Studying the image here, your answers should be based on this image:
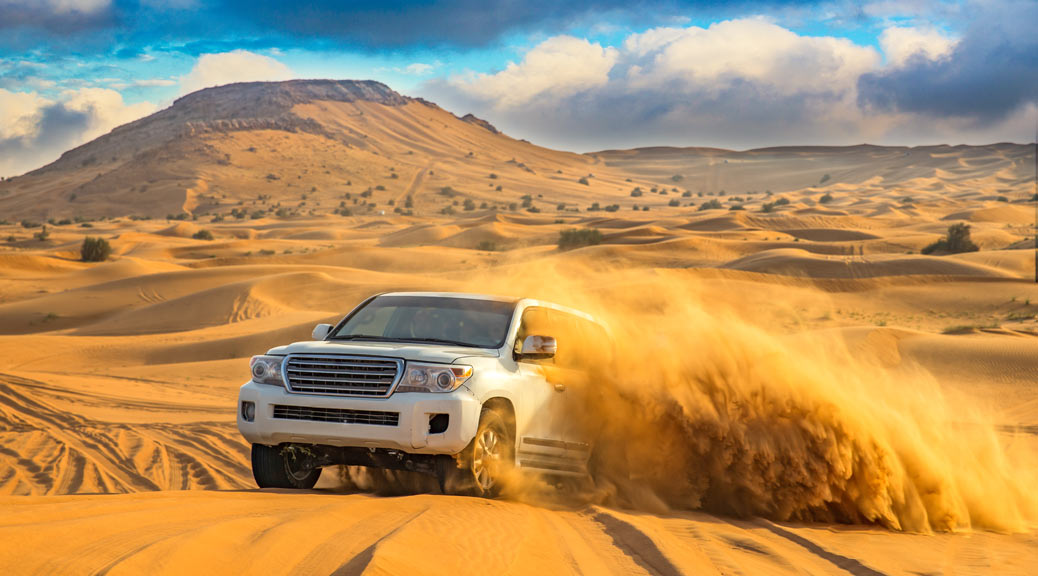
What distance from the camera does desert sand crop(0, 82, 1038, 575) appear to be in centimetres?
533

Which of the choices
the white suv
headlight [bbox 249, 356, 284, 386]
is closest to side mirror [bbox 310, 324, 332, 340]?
the white suv

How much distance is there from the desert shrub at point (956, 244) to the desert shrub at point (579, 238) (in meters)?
13.5

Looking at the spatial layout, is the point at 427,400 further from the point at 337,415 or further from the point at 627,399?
the point at 627,399

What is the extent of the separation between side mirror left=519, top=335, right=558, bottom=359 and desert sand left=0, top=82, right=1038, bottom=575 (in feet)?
2.85

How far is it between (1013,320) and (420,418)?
849 inches

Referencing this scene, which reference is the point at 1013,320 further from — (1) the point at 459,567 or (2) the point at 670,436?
(1) the point at 459,567

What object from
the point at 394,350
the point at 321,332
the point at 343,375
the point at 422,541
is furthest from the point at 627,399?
the point at 422,541

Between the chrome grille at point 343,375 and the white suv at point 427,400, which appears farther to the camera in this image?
the chrome grille at point 343,375

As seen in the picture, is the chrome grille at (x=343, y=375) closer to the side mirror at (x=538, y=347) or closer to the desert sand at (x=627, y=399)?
the desert sand at (x=627, y=399)

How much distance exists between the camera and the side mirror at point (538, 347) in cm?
732

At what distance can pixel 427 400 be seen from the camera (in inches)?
261

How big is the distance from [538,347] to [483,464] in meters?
0.98

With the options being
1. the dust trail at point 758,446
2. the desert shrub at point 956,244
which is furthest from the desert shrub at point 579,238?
the dust trail at point 758,446

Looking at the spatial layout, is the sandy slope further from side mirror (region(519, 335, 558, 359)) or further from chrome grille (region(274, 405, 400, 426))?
side mirror (region(519, 335, 558, 359))
